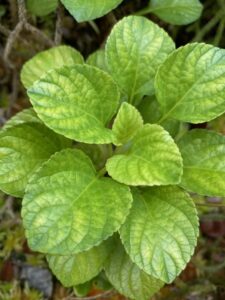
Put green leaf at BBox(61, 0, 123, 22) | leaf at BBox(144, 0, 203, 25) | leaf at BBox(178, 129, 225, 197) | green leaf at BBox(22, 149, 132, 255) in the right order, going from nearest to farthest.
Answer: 1. green leaf at BBox(22, 149, 132, 255)
2. leaf at BBox(178, 129, 225, 197)
3. green leaf at BBox(61, 0, 123, 22)
4. leaf at BBox(144, 0, 203, 25)

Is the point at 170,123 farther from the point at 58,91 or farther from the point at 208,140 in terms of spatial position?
the point at 58,91

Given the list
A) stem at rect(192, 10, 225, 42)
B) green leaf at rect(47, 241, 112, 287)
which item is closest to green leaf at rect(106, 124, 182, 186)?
green leaf at rect(47, 241, 112, 287)

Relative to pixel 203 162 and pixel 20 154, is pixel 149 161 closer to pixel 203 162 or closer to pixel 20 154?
pixel 203 162

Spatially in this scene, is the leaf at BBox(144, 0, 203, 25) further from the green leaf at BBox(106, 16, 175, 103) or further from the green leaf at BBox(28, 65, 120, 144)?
the green leaf at BBox(28, 65, 120, 144)

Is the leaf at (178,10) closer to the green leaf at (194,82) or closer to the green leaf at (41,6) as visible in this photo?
the green leaf at (41,6)

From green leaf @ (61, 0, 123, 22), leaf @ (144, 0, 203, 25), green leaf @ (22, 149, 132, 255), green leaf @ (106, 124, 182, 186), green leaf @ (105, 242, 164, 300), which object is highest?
green leaf @ (61, 0, 123, 22)

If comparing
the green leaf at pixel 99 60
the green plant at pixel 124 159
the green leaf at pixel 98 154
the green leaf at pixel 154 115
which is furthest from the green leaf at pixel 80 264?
the green leaf at pixel 99 60
